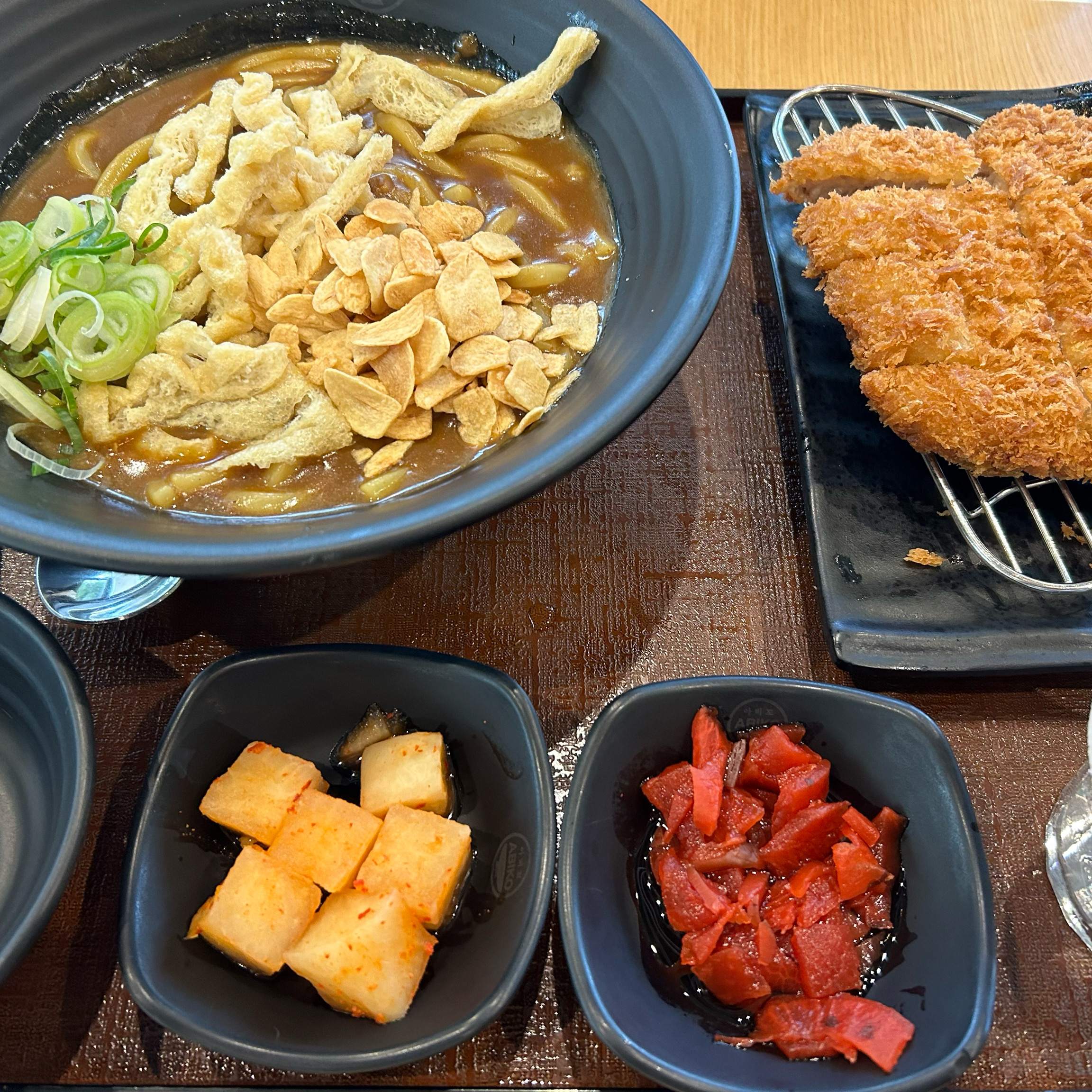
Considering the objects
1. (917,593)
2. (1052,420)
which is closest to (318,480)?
(917,593)

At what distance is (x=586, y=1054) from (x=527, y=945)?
0.89 ft

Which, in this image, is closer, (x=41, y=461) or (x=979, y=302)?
(x=41, y=461)

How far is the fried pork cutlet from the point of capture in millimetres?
2014

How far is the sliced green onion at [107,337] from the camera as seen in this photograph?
1.49 meters

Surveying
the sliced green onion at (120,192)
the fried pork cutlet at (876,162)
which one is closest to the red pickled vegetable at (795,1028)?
the fried pork cutlet at (876,162)

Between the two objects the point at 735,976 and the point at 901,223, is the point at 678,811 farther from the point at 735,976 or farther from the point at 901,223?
the point at 901,223

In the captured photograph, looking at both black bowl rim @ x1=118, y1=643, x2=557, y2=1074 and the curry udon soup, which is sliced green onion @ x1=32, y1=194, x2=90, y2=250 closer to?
the curry udon soup

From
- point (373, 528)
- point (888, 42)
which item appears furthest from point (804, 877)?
point (888, 42)

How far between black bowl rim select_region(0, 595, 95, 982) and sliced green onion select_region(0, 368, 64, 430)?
34cm

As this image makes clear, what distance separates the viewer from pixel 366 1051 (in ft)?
3.77

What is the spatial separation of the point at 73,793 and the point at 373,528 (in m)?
0.62

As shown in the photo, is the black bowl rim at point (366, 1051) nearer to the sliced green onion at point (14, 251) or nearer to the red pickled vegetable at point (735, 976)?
the red pickled vegetable at point (735, 976)

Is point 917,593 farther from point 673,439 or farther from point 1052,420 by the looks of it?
point 673,439

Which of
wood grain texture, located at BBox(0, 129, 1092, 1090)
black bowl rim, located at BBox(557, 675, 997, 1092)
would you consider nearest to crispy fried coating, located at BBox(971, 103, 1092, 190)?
wood grain texture, located at BBox(0, 129, 1092, 1090)
